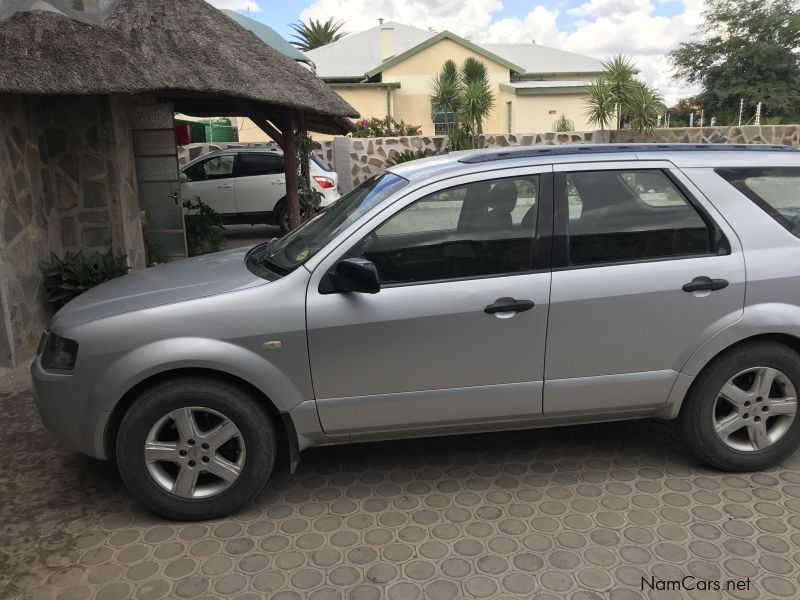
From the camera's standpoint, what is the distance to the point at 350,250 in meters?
3.44

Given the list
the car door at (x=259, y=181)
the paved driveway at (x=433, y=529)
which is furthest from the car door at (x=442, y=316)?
the car door at (x=259, y=181)

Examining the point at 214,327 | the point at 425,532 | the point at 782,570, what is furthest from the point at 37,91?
the point at 782,570

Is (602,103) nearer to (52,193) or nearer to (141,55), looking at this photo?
(141,55)

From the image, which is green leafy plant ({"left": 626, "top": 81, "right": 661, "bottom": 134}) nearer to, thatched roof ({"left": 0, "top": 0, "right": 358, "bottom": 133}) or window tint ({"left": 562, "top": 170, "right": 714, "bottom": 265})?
thatched roof ({"left": 0, "top": 0, "right": 358, "bottom": 133})

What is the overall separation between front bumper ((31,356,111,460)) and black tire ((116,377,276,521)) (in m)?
0.13

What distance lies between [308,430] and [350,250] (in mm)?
939

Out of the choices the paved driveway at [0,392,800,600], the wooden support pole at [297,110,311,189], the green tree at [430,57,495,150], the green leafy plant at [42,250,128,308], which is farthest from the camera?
the green tree at [430,57,495,150]

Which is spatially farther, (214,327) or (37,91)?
(37,91)

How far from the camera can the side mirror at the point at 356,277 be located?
3275 mm

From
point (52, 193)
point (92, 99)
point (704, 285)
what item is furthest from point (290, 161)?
point (704, 285)

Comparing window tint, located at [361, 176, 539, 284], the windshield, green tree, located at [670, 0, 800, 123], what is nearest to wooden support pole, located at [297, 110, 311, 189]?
the windshield

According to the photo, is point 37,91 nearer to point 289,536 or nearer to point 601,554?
point 289,536

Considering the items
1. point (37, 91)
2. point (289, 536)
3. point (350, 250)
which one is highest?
point (37, 91)

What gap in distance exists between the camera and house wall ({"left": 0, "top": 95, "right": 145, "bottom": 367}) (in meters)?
6.16
